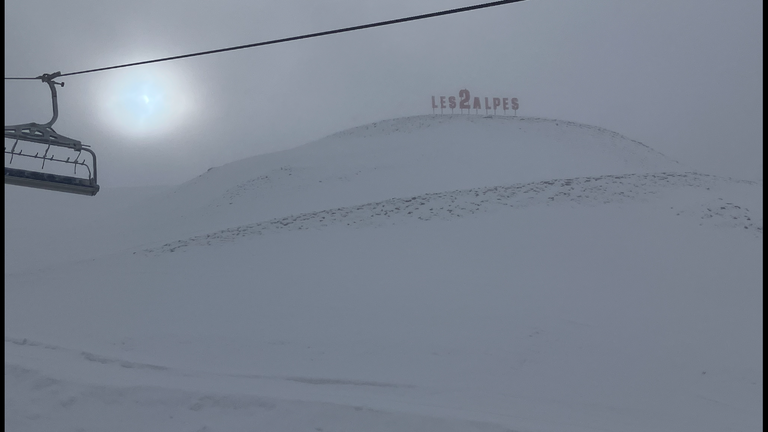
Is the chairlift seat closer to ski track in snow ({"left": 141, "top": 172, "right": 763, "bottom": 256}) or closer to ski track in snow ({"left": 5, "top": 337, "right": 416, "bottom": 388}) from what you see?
ski track in snow ({"left": 5, "top": 337, "right": 416, "bottom": 388})

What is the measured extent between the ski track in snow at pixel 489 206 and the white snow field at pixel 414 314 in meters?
0.17

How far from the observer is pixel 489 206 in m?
27.4

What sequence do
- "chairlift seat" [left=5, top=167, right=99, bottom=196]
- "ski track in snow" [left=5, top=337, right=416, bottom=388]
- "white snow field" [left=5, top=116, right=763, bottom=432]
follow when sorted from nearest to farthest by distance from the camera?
1. "chairlift seat" [left=5, top=167, right=99, bottom=196]
2. "white snow field" [left=5, top=116, right=763, bottom=432]
3. "ski track in snow" [left=5, top=337, right=416, bottom=388]

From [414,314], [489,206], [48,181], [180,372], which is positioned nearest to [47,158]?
[48,181]

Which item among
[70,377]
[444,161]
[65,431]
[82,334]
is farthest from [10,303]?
[444,161]

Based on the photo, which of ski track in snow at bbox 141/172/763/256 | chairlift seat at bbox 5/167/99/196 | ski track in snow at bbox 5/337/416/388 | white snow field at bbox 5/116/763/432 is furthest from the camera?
ski track in snow at bbox 141/172/763/256

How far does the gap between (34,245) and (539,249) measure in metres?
32.8

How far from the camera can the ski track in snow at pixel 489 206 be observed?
25.9 m

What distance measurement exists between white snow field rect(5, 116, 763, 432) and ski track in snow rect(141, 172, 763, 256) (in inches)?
6.6

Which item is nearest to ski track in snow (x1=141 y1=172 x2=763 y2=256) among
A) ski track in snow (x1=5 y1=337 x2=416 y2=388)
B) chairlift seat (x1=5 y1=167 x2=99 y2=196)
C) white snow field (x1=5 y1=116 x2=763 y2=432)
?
white snow field (x1=5 y1=116 x2=763 y2=432)

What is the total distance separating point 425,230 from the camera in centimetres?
2453

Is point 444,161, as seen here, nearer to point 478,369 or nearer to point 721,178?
point 721,178

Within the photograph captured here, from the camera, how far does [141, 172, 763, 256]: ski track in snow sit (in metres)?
25.9

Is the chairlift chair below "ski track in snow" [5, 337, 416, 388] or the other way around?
the other way around
